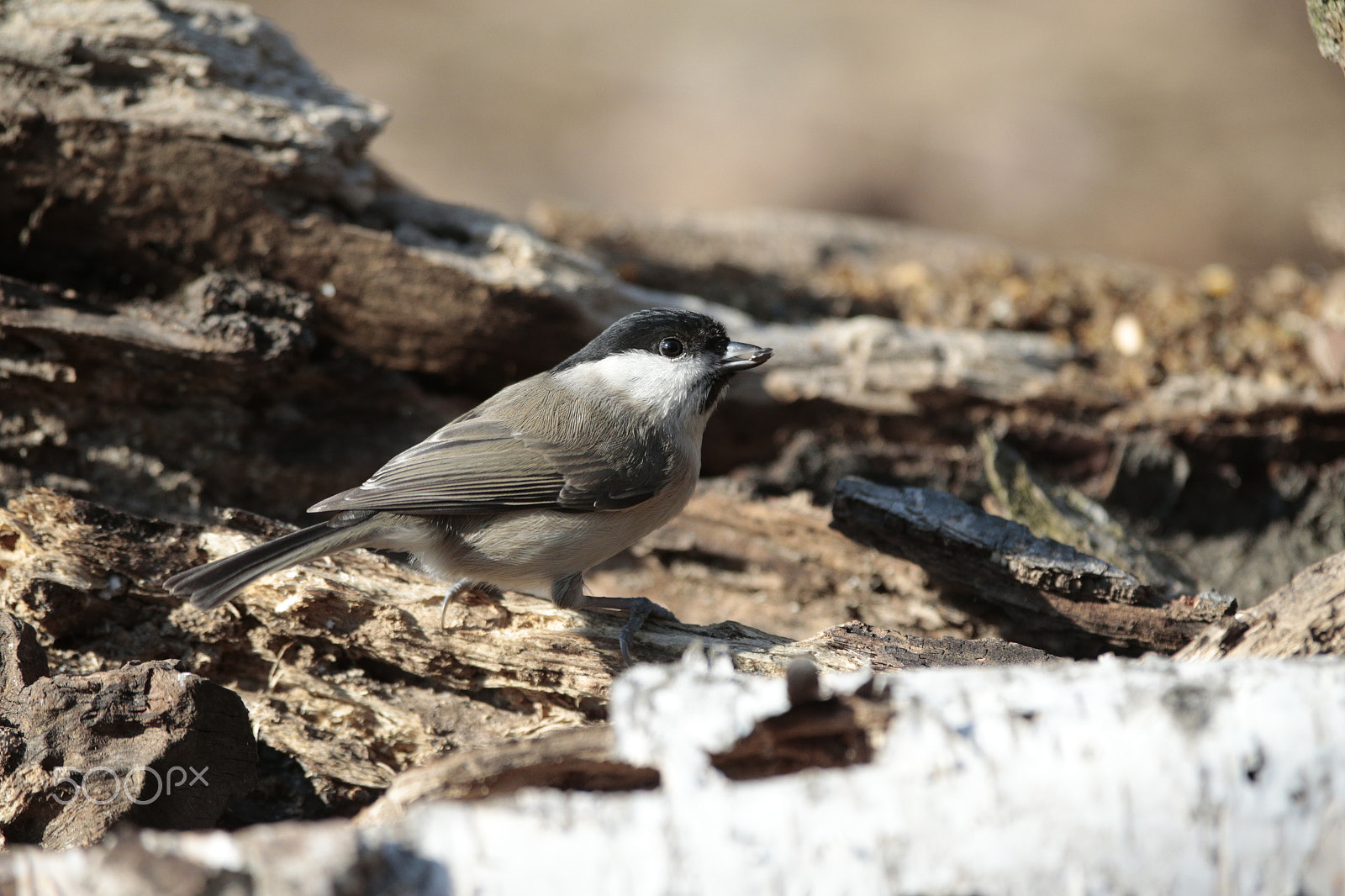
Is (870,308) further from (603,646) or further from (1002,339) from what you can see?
(603,646)

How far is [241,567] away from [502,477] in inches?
31.1

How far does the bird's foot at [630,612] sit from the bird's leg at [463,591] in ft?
0.94

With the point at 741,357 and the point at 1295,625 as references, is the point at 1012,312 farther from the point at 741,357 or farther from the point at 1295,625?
the point at 1295,625

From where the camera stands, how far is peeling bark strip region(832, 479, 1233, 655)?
2.54 metres

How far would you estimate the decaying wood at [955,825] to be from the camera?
54.4 inches

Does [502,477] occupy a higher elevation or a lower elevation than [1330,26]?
lower

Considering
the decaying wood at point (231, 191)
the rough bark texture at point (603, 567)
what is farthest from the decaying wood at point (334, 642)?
the decaying wood at point (231, 191)

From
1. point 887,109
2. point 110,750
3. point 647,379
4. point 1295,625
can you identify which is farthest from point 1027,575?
point 887,109

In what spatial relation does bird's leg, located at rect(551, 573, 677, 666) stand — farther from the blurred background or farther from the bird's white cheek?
the blurred background

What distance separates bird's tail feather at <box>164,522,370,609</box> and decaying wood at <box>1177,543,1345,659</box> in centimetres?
214

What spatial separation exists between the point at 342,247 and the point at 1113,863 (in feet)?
9.58

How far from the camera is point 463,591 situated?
2.75 m

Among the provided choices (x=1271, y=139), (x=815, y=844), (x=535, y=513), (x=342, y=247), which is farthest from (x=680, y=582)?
(x=1271, y=139)

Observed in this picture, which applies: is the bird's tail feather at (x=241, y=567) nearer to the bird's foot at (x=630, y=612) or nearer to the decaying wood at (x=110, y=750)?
the decaying wood at (x=110, y=750)
